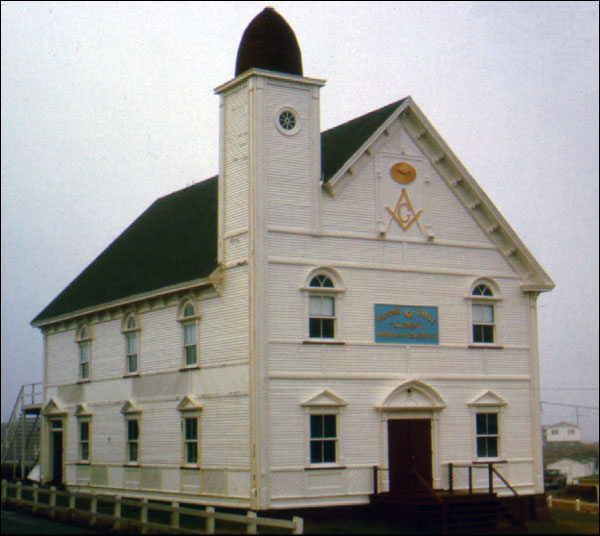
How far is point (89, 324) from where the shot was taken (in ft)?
129

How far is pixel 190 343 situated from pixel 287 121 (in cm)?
748

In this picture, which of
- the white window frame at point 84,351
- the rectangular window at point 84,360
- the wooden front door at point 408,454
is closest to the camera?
the wooden front door at point 408,454

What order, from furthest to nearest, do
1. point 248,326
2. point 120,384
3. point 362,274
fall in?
point 120,384
point 362,274
point 248,326

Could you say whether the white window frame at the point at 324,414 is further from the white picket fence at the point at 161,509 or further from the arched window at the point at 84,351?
the arched window at the point at 84,351

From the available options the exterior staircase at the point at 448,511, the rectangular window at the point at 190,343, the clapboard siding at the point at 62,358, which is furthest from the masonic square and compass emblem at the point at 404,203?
the clapboard siding at the point at 62,358

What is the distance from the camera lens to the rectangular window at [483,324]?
32.7 m

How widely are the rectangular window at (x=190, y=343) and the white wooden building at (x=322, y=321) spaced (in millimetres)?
58

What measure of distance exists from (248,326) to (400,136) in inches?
313

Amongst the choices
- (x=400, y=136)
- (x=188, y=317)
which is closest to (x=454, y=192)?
(x=400, y=136)

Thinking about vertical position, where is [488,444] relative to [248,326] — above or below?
below

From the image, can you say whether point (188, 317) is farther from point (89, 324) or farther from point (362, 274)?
point (89, 324)

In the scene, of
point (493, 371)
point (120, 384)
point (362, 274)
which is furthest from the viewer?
point (120, 384)

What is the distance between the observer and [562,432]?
171 m

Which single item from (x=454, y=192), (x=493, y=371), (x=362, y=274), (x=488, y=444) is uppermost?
(x=454, y=192)
